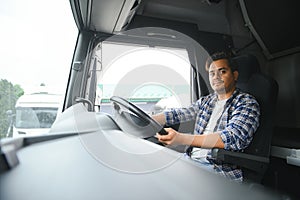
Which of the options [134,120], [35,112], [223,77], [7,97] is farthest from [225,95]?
[7,97]

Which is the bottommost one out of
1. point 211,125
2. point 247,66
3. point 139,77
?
point 211,125

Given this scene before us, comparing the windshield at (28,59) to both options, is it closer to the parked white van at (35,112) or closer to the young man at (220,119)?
the parked white van at (35,112)

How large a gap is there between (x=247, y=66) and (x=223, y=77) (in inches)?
8.7

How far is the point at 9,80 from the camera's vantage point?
678 millimetres

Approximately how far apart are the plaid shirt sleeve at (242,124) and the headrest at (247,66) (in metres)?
0.26

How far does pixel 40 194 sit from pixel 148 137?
0.78 m

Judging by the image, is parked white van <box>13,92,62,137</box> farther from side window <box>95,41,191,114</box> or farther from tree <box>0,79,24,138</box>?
side window <box>95,41,191,114</box>

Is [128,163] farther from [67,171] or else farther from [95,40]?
[95,40]

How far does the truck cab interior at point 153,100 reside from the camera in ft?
1.63

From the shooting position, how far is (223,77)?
60.1 inches

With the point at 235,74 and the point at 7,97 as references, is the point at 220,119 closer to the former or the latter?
the point at 235,74

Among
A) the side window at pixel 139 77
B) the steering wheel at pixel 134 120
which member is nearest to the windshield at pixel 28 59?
the steering wheel at pixel 134 120

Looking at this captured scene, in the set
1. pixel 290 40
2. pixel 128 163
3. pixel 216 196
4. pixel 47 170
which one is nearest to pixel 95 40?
pixel 128 163

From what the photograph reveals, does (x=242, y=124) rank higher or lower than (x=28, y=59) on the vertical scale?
lower
